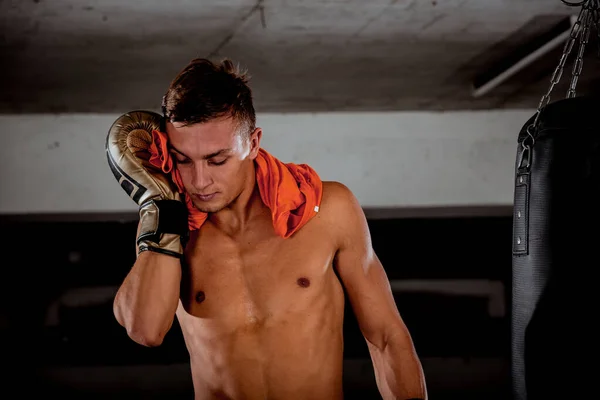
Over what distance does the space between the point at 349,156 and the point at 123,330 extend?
2.28 meters

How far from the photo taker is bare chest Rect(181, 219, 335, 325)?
2.00m

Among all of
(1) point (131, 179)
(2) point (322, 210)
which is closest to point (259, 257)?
(2) point (322, 210)

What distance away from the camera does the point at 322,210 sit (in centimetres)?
207

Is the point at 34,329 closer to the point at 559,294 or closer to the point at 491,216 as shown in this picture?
the point at 491,216

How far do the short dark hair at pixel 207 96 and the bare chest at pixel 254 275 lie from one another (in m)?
0.36

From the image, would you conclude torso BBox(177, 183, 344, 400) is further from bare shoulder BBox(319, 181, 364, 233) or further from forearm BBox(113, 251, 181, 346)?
forearm BBox(113, 251, 181, 346)

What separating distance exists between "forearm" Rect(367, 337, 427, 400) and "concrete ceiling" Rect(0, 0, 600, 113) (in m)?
1.86

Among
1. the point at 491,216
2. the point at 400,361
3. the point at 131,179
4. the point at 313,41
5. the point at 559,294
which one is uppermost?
the point at 313,41

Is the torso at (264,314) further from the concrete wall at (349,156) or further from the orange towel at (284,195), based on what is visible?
the concrete wall at (349,156)

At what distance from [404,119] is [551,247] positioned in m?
4.05

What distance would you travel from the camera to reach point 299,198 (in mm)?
2018

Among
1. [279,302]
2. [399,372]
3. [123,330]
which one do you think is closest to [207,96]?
[279,302]

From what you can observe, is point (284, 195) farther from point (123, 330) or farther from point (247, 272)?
point (123, 330)

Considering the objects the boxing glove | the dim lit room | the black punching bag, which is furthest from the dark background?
the black punching bag
